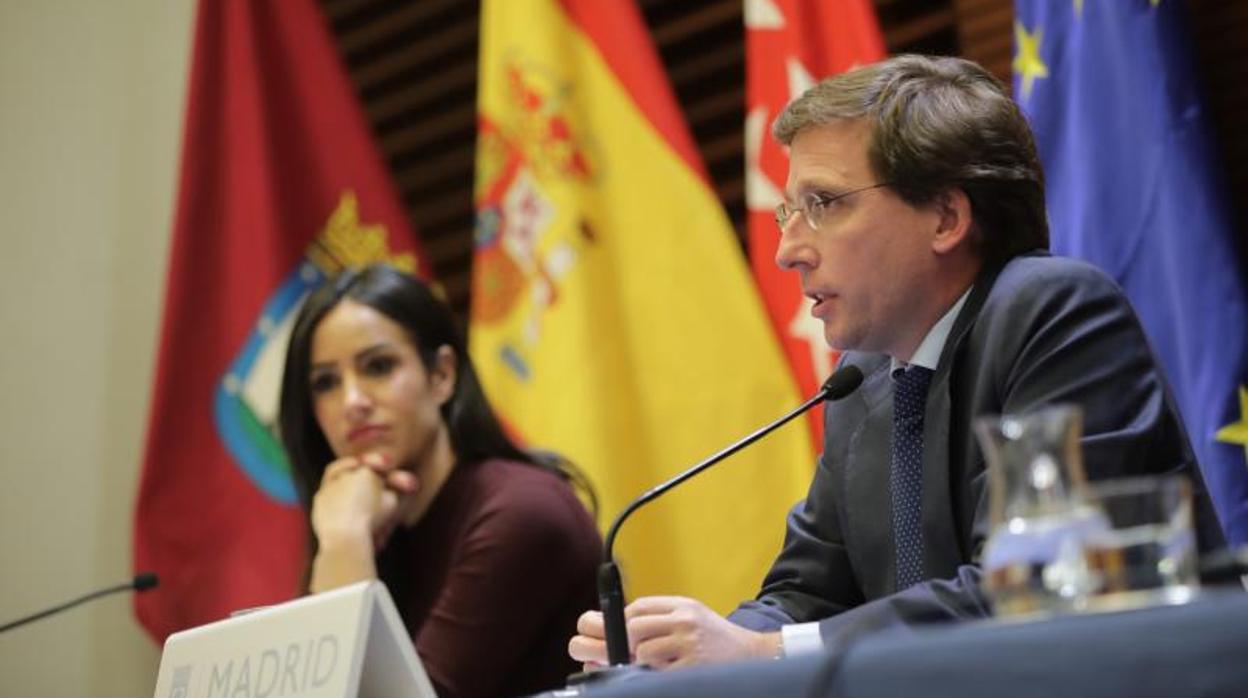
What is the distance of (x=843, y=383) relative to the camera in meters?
1.97

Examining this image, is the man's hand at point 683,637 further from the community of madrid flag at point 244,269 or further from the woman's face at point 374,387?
the community of madrid flag at point 244,269

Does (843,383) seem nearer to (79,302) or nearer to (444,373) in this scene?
(444,373)

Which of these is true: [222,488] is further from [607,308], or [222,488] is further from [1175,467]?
[1175,467]

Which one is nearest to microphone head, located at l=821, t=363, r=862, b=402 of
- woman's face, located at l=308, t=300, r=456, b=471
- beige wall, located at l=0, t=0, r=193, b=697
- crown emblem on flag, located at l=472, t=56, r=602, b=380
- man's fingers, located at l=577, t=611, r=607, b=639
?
man's fingers, located at l=577, t=611, r=607, b=639

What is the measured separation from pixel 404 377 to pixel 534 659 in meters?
0.64

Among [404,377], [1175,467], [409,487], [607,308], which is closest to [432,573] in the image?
[409,487]

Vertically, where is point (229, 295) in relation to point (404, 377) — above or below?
above

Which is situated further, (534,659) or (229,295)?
(229,295)

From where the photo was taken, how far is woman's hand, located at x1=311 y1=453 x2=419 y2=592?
3029 millimetres

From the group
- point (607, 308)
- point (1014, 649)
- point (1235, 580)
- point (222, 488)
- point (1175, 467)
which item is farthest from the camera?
point (222, 488)

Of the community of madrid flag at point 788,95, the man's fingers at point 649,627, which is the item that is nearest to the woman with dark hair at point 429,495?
the community of madrid flag at point 788,95

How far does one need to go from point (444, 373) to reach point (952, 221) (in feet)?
4.70

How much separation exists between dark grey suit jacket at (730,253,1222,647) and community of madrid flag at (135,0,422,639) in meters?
1.93

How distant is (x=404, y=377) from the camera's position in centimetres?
327
